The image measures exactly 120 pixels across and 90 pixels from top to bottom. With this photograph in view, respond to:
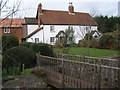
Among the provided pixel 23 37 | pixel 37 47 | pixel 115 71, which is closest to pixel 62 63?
pixel 115 71

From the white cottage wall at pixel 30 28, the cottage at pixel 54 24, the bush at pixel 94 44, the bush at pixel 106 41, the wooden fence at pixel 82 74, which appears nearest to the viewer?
the wooden fence at pixel 82 74

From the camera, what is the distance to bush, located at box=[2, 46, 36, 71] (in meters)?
9.27

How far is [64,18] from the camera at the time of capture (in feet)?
105

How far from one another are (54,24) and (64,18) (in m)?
3.18

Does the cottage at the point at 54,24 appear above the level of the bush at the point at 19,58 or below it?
above

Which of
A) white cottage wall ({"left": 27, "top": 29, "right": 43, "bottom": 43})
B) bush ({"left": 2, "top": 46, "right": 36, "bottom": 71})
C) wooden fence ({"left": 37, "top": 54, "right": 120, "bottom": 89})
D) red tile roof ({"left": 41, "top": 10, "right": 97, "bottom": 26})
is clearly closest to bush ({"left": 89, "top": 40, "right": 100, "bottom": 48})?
red tile roof ({"left": 41, "top": 10, "right": 97, "bottom": 26})

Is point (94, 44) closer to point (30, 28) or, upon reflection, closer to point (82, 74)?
point (30, 28)

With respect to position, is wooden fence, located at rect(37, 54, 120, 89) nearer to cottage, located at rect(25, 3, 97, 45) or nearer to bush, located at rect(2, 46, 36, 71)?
bush, located at rect(2, 46, 36, 71)

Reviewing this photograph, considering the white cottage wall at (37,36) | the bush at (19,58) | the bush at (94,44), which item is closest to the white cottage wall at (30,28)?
the white cottage wall at (37,36)

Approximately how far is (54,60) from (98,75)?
2.78m

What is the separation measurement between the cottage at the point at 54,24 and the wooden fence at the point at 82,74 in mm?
19950

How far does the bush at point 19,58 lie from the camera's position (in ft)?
30.4

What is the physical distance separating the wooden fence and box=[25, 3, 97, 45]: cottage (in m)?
19.9

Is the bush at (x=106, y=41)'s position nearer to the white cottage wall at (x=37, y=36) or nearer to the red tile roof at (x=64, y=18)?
the red tile roof at (x=64, y=18)
